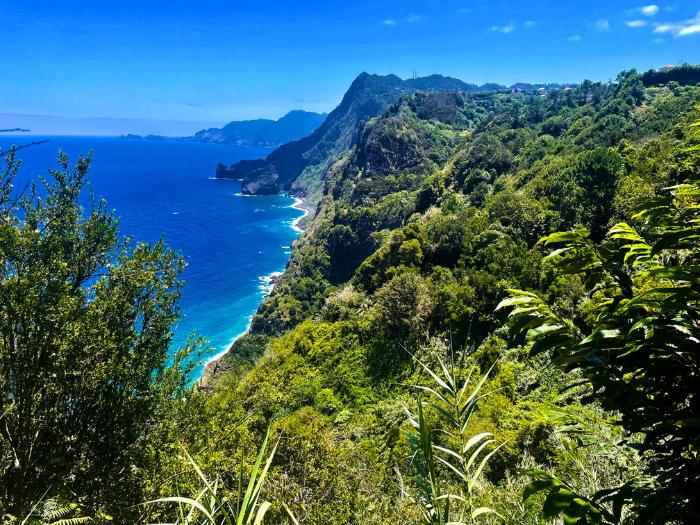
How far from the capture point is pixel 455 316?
3309 cm

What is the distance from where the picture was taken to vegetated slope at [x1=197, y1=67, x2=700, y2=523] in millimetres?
14555

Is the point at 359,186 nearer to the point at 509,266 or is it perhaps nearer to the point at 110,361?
the point at 509,266

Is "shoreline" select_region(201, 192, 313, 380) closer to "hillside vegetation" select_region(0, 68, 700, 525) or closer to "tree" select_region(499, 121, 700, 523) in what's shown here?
"hillside vegetation" select_region(0, 68, 700, 525)

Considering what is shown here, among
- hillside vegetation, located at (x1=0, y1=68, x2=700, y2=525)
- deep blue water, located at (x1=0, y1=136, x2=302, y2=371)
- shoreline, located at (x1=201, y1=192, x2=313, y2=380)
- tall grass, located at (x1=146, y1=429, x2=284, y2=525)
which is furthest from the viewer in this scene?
deep blue water, located at (x1=0, y1=136, x2=302, y2=371)

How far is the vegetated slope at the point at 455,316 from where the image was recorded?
47.8ft

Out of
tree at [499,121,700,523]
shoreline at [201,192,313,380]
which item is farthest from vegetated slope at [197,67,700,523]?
shoreline at [201,192,313,380]

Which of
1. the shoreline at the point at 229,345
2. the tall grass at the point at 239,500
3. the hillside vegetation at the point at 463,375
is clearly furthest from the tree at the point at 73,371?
the tall grass at the point at 239,500

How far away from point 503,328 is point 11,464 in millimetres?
28495

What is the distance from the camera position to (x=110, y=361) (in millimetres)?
9336

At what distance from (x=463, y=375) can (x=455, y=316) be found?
29.8 meters

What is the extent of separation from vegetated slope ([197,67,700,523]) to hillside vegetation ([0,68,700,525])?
17cm

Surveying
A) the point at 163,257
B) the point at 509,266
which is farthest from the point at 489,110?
the point at 163,257

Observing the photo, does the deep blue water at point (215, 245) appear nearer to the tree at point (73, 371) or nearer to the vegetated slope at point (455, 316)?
the vegetated slope at point (455, 316)

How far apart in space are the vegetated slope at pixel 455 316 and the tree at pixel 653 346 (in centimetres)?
40
